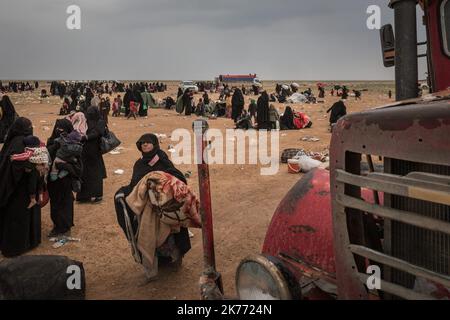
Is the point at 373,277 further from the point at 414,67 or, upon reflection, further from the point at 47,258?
the point at 47,258

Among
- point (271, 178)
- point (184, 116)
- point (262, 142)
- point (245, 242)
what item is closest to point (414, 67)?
point (245, 242)

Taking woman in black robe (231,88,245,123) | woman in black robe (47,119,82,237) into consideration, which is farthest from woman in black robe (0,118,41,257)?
woman in black robe (231,88,245,123)

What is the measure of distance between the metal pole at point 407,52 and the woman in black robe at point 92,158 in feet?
18.9

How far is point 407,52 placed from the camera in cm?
303

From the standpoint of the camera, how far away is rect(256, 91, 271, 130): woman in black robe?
57.2 ft

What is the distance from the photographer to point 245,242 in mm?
5914

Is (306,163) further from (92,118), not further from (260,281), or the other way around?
(260,281)

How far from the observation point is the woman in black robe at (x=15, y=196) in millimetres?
5270

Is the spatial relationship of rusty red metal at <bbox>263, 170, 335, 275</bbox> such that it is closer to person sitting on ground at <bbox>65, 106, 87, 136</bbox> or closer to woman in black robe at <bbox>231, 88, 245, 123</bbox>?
person sitting on ground at <bbox>65, 106, 87, 136</bbox>

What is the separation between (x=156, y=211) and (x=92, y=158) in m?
3.73

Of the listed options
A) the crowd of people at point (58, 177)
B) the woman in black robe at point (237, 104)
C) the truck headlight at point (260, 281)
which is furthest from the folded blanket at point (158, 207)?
the woman in black robe at point (237, 104)

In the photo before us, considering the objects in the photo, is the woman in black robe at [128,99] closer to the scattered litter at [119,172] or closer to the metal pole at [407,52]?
the scattered litter at [119,172]

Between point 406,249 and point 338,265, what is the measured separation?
37 cm

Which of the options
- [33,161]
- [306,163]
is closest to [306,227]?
[33,161]
